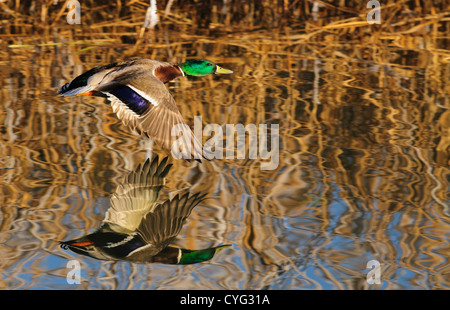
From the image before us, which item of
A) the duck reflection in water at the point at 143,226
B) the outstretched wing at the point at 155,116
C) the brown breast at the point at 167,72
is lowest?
the duck reflection in water at the point at 143,226

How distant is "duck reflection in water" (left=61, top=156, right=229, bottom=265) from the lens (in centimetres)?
288

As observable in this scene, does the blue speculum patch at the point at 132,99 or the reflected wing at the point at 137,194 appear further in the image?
the blue speculum patch at the point at 132,99

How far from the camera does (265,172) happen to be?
3.80 m

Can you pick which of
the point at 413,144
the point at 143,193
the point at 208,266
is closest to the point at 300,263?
the point at 208,266

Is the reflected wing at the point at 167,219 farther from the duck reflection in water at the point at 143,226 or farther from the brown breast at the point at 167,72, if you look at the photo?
the brown breast at the point at 167,72

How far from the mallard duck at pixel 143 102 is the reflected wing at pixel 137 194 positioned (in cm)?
17

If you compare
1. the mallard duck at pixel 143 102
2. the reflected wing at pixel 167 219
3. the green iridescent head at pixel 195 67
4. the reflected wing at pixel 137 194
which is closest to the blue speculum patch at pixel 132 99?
the mallard duck at pixel 143 102

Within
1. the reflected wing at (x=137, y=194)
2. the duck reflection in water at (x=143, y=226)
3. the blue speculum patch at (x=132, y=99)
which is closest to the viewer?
the duck reflection in water at (x=143, y=226)

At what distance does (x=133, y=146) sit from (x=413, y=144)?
157 cm

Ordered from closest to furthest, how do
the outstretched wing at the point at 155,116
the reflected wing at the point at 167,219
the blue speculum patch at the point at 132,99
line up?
the reflected wing at the point at 167,219 → the outstretched wing at the point at 155,116 → the blue speculum patch at the point at 132,99

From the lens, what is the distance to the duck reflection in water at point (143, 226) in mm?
2885

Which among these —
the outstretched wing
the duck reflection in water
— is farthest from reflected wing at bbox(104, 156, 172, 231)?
the outstretched wing

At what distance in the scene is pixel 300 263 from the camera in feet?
9.28

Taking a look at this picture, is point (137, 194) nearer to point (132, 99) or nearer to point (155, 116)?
point (155, 116)
